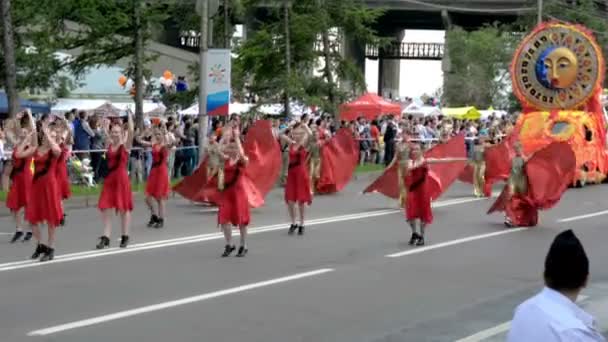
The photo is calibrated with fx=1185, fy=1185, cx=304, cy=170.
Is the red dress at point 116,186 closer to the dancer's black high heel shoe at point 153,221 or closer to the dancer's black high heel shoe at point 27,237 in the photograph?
the dancer's black high heel shoe at point 27,237

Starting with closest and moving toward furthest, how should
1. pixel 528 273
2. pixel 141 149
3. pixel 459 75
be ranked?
pixel 528 273
pixel 141 149
pixel 459 75

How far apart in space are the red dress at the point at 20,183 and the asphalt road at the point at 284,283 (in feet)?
1.87

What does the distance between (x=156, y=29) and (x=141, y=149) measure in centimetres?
566

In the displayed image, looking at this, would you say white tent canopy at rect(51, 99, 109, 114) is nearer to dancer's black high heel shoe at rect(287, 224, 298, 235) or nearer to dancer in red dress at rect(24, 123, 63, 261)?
dancer's black high heel shoe at rect(287, 224, 298, 235)

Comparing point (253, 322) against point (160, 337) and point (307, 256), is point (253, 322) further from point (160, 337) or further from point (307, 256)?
point (307, 256)

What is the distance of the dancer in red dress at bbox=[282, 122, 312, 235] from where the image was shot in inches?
684

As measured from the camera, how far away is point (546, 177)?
19750 mm

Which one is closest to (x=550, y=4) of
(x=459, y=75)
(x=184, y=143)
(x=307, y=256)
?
(x=459, y=75)

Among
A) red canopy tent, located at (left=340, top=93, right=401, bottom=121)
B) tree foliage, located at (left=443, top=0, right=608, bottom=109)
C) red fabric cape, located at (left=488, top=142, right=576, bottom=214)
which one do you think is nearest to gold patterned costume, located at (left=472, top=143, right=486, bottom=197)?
red fabric cape, located at (left=488, top=142, right=576, bottom=214)

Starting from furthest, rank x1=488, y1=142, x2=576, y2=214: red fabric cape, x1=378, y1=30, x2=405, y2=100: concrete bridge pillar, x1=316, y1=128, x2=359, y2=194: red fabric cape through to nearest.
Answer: x1=378, y1=30, x2=405, y2=100: concrete bridge pillar → x1=316, y1=128, x2=359, y2=194: red fabric cape → x1=488, y1=142, x2=576, y2=214: red fabric cape

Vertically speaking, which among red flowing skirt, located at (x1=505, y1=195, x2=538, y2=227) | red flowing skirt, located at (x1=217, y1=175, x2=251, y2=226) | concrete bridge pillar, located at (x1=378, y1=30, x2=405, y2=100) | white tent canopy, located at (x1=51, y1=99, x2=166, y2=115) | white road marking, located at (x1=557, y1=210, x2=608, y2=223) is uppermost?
concrete bridge pillar, located at (x1=378, y1=30, x2=405, y2=100)

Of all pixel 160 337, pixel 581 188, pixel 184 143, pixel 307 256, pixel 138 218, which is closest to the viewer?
pixel 160 337

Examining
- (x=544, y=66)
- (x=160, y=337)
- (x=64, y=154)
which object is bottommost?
(x=160, y=337)

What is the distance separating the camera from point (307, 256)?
48.8 feet
